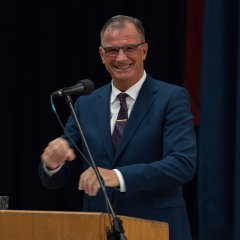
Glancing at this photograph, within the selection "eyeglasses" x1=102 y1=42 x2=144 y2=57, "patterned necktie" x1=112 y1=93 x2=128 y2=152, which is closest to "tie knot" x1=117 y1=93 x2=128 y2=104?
"patterned necktie" x1=112 y1=93 x2=128 y2=152

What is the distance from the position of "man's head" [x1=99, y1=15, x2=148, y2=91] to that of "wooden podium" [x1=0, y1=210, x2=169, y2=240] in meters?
0.79

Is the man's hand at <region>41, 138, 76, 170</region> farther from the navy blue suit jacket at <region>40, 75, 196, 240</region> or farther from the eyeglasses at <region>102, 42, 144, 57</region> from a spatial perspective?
the eyeglasses at <region>102, 42, 144, 57</region>

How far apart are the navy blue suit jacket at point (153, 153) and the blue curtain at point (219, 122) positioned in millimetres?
1154

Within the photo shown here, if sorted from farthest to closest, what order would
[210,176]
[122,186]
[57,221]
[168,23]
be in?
[168,23], [210,176], [122,186], [57,221]

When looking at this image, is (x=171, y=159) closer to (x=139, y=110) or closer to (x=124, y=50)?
(x=139, y=110)

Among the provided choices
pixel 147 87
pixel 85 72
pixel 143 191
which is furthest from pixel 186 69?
pixel 143 191

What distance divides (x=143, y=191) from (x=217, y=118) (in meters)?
1.47

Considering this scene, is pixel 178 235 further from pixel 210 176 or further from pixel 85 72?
pixel 85 72

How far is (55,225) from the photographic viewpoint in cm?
229

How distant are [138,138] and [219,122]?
1.32 m

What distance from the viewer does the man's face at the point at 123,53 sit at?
2957mm

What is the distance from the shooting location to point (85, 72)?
5.46 meters

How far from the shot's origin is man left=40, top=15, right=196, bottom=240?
279cm

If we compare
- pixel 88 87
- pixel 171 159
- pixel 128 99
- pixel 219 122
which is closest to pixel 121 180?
pixel 171 159
